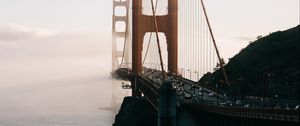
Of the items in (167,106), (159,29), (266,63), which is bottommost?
(167,106)

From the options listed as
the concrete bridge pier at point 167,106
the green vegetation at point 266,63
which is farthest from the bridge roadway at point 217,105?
the green vegetation at point 266,63

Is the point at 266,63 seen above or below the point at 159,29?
below

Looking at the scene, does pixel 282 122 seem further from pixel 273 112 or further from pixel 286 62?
pixel 286 62

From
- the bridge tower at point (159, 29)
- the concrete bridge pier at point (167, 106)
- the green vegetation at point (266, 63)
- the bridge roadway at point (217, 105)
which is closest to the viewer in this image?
the bridge roadway at point (217, 105)

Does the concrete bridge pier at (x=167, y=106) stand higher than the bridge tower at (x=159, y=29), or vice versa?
the bridge tower at (x=159, y=29)

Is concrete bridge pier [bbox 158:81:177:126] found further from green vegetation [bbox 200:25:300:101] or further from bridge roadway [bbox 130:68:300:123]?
green vegetation [bbox 200:25:300:101]

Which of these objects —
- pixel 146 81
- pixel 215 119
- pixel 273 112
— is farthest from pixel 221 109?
pixel 146 81

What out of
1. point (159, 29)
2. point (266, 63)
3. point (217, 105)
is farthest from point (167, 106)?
point (266, 63)

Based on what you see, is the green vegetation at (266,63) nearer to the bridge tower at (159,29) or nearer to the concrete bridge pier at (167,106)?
the bridge tower at (159,29)

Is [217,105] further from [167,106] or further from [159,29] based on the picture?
[159,29]
